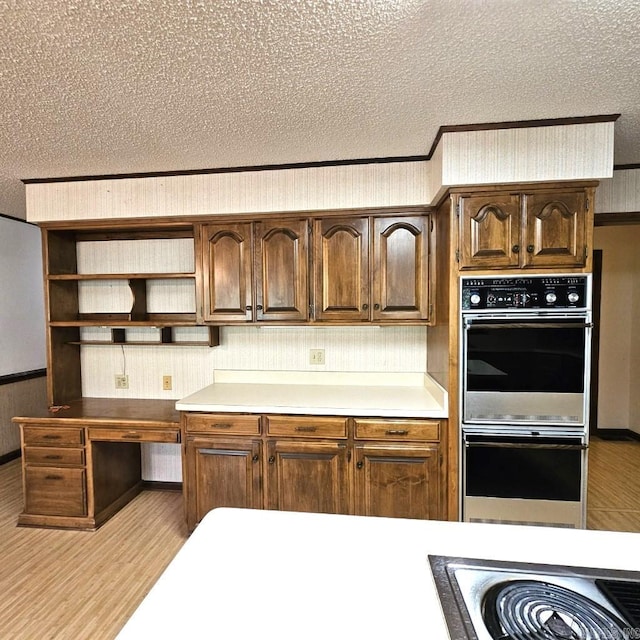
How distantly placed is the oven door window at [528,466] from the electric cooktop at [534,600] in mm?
1338

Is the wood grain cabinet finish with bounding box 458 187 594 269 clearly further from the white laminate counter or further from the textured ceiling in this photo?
the white laminate counter

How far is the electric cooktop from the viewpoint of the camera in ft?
2.16

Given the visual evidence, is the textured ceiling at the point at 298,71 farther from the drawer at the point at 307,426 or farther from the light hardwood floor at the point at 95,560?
the light hardwood floor at the point at 95,560

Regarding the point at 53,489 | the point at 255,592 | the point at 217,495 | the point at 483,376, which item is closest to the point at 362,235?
the point at 483,376

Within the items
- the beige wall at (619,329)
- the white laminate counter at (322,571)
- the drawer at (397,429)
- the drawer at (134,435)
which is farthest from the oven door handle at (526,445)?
the beige wall at (619,329)

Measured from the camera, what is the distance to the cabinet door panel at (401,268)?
2494 mm

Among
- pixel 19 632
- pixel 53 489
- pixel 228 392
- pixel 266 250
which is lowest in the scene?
pixel 19 632

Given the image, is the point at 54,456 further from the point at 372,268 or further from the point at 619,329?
the point at 619,329

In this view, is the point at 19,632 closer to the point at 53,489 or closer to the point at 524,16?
the point at 53,489

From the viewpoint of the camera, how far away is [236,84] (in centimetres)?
163

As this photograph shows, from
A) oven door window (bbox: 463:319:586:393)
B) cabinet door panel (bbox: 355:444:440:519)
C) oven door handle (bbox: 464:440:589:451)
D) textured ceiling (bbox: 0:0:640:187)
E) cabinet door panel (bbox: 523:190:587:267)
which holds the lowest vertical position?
cabinet door panel (bbox: 355:444:440:519)

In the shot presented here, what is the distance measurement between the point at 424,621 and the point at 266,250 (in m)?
2.24

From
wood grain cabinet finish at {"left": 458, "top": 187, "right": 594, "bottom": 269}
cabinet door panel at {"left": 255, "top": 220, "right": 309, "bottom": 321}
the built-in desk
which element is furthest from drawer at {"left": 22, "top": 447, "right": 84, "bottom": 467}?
wood grain cabinet finish at {"left": 458, "top": 187, "right": 594, "bottom": 269}

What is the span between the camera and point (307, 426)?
7.69ft
